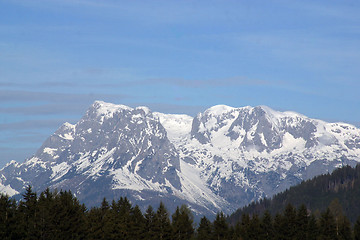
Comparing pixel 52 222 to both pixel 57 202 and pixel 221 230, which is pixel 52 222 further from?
pixel 221 230

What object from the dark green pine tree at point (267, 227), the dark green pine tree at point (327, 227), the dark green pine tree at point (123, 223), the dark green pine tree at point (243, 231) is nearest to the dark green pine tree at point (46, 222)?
the dark green pine tree at point (123, 223)

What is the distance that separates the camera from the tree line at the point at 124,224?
127562 mm

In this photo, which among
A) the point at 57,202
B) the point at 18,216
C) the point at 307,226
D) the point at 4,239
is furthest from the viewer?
the point at 307,226

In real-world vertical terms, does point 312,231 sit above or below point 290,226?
below

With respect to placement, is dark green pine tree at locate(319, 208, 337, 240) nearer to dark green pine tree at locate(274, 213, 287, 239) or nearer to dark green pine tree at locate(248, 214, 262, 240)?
dark green pine tree at locate(274, 213, 287, 239)

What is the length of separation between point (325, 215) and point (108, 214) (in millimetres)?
45895

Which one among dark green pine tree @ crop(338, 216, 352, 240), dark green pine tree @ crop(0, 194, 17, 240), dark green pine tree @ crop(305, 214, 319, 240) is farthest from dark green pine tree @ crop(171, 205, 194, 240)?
dark green pine tree @ crop(0, 194, 17, 240)

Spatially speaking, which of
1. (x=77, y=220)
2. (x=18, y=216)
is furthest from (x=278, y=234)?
(x=18, y=216)

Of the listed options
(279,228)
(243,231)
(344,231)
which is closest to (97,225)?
(243,231)

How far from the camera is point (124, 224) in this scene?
14538 cm

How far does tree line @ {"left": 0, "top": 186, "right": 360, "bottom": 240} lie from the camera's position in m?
128

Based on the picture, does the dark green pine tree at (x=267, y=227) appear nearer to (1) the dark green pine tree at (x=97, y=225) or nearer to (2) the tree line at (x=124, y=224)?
(2) the tree line at (x=124, y=224)

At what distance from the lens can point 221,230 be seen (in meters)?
147

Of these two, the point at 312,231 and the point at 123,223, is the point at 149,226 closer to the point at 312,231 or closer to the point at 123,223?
the point at 123,223
